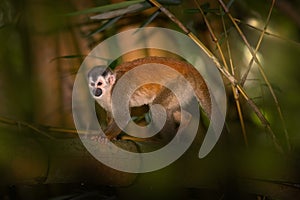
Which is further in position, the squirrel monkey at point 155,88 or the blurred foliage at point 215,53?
the squirrel monkey at point 155,88

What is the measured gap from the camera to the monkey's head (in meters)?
1.88

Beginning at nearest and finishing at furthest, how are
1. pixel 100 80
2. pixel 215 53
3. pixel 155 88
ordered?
pixel 100 80, pixel 155 88, pixel 215 53

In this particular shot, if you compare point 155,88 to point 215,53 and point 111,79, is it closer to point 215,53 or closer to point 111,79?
point 111,79

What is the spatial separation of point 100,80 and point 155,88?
1.01 feet

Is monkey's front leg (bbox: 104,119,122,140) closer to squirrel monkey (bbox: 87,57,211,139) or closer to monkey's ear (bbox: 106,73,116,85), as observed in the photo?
squirrel monkey (bbox: 87,57,211,139)

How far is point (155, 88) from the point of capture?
2086 mm

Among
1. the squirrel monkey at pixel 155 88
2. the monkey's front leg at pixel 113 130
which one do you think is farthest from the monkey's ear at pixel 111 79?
the monkey's front leg at pixel 113 130

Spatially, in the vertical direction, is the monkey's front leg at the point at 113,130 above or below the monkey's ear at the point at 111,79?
below

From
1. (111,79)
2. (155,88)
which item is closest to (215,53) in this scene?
(155,88)

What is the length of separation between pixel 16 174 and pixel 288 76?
1.70 meters

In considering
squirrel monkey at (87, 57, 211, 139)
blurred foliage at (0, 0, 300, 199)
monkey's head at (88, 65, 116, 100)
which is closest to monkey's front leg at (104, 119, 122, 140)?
squirrel monkey at (87, 57, 211, 139)

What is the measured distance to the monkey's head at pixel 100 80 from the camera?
1875 mm

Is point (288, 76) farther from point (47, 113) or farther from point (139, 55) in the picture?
point (47, 113)

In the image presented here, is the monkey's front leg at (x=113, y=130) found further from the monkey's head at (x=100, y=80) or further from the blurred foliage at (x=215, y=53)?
the blurred foliage at (x=215, y=53)
